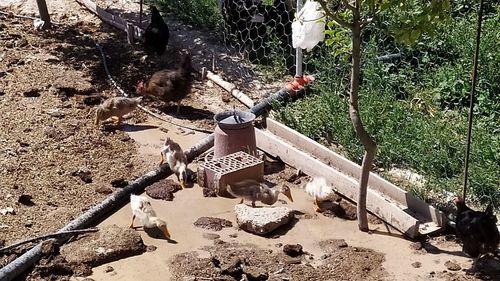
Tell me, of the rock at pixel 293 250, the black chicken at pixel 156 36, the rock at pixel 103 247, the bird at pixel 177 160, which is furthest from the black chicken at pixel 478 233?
the black chicken at pixel 156 36

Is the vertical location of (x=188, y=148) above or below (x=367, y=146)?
below

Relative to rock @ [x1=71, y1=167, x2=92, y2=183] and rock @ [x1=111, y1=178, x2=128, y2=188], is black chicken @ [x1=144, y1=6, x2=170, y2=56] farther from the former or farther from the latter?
rock @ [x1=111, y1=178, x2=128, y2=188]

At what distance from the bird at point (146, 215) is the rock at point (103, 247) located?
4.9 inches

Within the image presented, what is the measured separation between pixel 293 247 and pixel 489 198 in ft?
5.50

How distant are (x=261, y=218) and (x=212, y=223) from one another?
42 centimetres

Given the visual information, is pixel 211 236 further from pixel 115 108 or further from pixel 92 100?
pixel 92 100

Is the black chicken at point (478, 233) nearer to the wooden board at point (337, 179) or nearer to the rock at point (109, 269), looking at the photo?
the wooden board at point (337, 179)

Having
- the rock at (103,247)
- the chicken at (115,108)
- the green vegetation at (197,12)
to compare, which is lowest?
the rock at (103,247)

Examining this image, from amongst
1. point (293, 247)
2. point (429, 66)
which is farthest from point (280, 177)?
point (429, 66)

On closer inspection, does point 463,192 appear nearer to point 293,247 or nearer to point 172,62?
point 293,247

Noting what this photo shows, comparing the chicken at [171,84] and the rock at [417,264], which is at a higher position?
the chicken at [171,84]

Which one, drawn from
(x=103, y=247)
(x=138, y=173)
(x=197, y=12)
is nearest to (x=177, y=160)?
(x=138, y=173)

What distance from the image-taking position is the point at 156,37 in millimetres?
10039

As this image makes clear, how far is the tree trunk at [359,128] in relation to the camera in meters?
5.93
